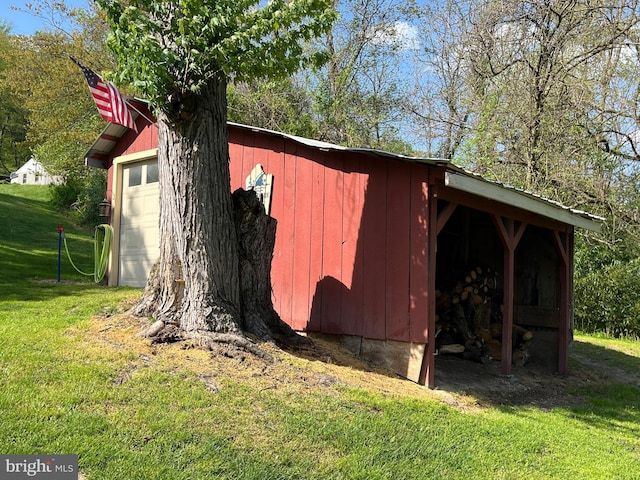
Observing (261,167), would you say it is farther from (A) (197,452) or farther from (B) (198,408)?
(A) (197,452)

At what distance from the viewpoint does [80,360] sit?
4.71 metres

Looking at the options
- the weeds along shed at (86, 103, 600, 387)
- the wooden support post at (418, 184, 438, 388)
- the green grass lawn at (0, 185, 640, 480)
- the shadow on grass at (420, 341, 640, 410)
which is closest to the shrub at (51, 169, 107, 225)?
the weeds along shed at (86, 103, 600, 387)

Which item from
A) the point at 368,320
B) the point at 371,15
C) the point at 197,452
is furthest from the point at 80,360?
the point at 371,15

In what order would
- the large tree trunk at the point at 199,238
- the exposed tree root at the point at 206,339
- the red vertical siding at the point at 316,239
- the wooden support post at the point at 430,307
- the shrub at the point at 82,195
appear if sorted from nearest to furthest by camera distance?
the exposed tree root at the point at 206,339, the large tree trunk at the point at 199,238, the wooden support post at the point at 430,307, the red vertical siding at the point at 316,239, the shrub at the point at 82,195

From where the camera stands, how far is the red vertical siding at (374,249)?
643 cm

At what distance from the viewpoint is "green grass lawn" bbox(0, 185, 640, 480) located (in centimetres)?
348

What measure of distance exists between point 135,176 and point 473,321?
6.40 metres

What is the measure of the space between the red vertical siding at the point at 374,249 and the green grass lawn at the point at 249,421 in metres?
0.81

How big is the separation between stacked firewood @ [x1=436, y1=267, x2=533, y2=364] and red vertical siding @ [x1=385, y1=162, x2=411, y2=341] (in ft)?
8.12

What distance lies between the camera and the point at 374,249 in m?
6.52

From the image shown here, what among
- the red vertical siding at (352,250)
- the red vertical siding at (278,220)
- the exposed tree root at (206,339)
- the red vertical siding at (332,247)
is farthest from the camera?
the red vertical siding at (278,220)

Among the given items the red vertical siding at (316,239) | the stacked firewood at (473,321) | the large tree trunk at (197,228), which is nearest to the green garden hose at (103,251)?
the red vertical siding at (316,239)

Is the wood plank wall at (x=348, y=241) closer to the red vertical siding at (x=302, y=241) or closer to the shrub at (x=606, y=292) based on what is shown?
the red vertical siding at (x=302, y=241)

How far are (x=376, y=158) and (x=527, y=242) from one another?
414cm
